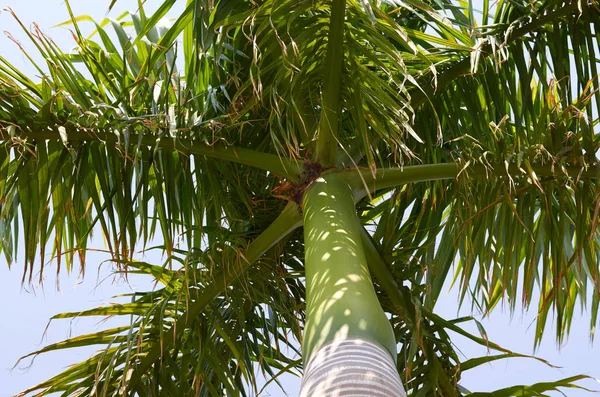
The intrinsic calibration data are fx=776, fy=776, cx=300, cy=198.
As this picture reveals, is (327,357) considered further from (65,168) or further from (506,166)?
(65,168)

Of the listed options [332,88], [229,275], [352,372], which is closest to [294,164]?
[332,88]

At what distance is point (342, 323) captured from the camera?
148 centimetres

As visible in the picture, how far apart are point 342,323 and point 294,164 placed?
89cm

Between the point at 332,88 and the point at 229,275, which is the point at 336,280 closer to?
the point at 332,88

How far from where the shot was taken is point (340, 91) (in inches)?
87.0

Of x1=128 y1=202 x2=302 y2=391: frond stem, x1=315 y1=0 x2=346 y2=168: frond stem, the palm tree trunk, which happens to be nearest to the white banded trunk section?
the palm tree trunk

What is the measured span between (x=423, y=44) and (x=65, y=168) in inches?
50.9

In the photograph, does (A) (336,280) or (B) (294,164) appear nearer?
(A) (336,280)

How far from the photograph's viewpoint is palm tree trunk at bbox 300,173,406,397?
4.36 ft

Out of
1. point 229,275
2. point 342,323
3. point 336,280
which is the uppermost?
point 229,275

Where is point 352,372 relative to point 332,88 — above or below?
below

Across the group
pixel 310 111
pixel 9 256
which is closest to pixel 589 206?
pixel 310 111

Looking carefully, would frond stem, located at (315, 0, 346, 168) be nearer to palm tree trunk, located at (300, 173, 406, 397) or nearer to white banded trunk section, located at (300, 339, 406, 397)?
palm tree trunk, located at (300, 173, 406, 397)

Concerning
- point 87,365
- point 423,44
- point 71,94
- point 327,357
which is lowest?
point 327,357
